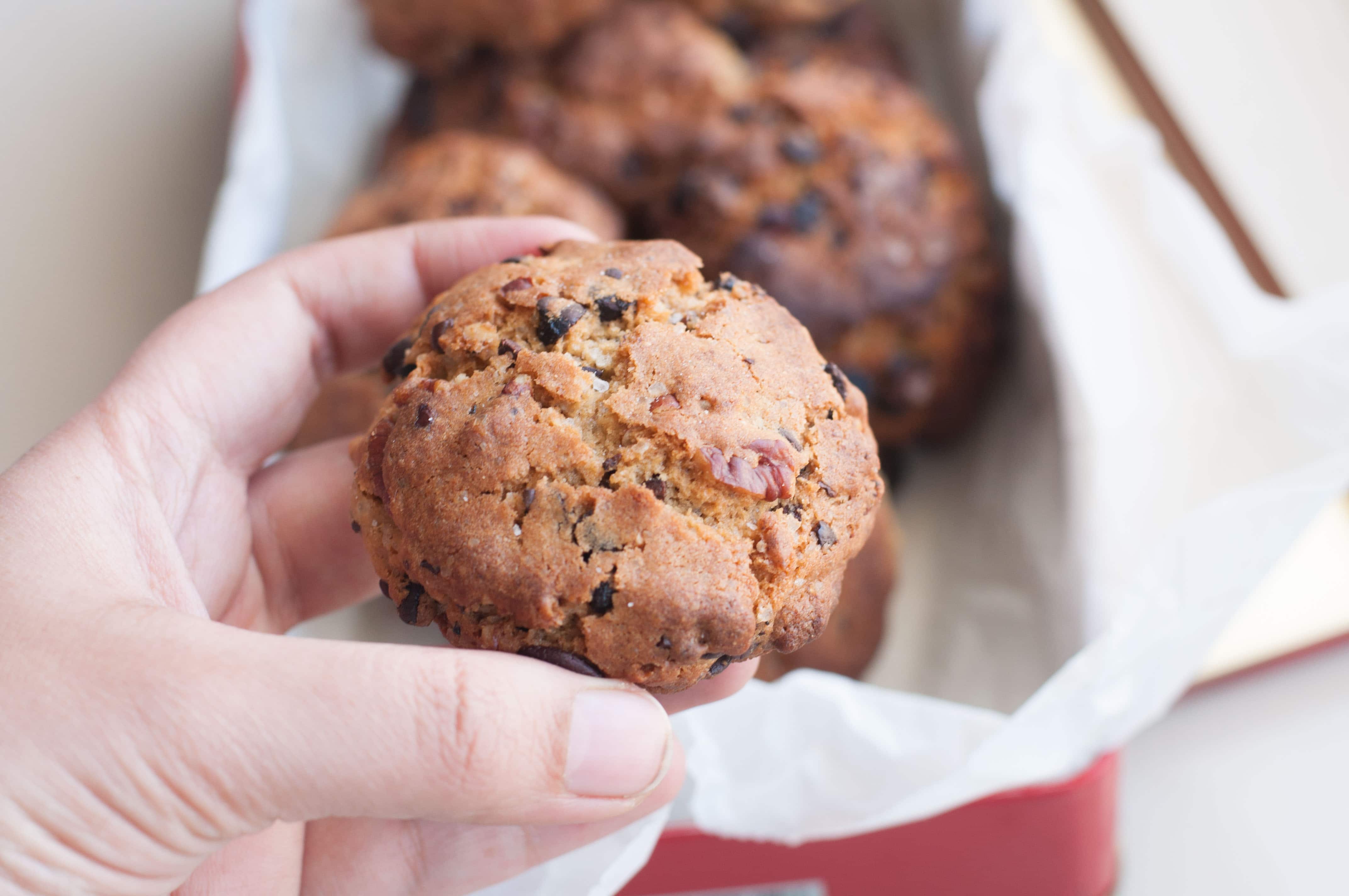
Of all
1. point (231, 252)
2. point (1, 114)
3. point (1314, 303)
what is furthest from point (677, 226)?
point (1, 114)

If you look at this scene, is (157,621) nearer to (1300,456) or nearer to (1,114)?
(1300,456)

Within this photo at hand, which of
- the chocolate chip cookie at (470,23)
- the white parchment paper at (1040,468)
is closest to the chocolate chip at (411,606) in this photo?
the white parchment paper at (1040,468)

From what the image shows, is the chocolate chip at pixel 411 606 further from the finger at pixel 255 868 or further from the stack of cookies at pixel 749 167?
the stack of cookies at pixel 749 167

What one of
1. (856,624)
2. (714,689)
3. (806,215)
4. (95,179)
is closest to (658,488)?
(714,689)

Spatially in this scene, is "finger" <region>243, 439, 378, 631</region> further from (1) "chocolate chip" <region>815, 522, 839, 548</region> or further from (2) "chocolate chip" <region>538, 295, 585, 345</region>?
(1) "chocolate chip" <region>815, 522, 839, 548</region>

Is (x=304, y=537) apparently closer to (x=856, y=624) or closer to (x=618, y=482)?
(x=618, y=482)

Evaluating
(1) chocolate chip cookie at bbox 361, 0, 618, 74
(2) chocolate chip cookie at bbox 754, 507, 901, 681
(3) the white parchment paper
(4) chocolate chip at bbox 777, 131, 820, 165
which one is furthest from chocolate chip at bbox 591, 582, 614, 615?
(1) chocolate chip cookie at bbox 361, 0, 618, 74
